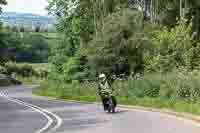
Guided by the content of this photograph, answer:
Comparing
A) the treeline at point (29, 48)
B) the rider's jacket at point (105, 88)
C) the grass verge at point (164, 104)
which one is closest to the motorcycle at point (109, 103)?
the rider's jacket at point (105, 88)

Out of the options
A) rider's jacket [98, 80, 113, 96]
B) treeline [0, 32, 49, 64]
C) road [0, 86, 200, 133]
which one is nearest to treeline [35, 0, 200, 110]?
road [0, 86, 200, 133]

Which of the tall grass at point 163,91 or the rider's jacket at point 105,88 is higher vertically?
the rider's jacket at point 105,88

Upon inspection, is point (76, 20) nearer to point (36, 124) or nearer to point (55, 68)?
point (55, 68)

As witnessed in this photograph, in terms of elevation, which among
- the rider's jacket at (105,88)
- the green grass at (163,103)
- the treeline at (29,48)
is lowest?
the treeline at (29,48)

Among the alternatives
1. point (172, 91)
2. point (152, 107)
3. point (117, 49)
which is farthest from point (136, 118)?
point (117, 49)

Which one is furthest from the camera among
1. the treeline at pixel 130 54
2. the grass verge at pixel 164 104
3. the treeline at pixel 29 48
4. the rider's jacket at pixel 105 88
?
the treeline at pixel 29 48

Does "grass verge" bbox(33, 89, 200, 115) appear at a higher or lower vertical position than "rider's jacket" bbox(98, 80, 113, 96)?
lower

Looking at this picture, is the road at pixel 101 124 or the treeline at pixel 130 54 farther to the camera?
the treeline at pixel 130 54

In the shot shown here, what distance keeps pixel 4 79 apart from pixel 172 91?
59086 millimetres

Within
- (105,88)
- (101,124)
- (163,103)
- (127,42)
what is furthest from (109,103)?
(127,42)

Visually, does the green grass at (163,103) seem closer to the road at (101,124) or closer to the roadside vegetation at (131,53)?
the roadside vegetation at (131,53)

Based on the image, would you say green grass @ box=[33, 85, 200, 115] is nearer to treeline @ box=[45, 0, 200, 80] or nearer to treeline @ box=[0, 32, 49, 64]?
treeline @ box=[45, 0, 200, 80]

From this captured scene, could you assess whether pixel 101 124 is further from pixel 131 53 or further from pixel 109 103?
pixel 131 53

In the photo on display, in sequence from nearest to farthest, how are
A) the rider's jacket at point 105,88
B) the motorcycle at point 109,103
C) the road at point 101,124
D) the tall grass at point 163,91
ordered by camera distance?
1. the road at point 101,124
2. the motorcycle at point 109,103
3. the rider's jacket at point 105,88
4. the tall grass at point 163,91
